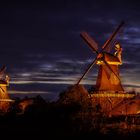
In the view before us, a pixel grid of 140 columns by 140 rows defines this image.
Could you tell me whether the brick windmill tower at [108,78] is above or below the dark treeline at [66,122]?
above

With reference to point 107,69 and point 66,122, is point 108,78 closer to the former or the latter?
point 107,69

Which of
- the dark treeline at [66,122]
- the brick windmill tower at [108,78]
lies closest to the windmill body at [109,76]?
the brick windmill tower at [108,78]

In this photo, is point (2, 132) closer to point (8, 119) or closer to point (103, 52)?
point (8, 119)

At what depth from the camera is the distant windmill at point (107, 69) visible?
197 feet

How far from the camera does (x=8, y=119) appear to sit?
49344 mm

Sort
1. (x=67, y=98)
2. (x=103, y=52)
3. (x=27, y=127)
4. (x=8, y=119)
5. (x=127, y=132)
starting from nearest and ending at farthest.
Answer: (x=127, y=132) → (x=27, y=127) → (x=8, y=119) → (x=67, y=98) → (x=103, y=52)

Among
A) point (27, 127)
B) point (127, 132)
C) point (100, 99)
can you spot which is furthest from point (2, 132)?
point (100, 99)

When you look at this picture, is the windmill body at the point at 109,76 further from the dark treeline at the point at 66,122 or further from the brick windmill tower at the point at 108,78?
the dark treeline at the point at 66,122

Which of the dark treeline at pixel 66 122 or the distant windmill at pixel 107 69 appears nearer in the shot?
the dark treeline at pixel 66 122

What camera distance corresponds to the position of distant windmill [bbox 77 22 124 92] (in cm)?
5994

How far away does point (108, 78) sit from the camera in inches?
2372

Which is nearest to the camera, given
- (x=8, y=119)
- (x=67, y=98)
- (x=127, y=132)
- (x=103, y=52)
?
(x=127, y=132)

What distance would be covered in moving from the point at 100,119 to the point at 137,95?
58.2 ft

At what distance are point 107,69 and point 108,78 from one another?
1074 millimetres
